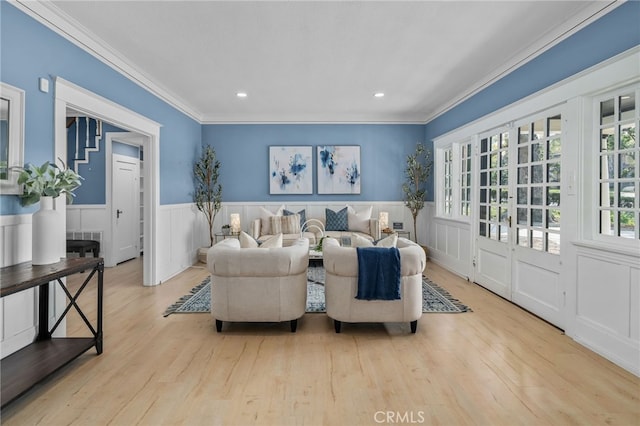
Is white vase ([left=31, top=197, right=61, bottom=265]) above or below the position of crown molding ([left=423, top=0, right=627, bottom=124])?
below

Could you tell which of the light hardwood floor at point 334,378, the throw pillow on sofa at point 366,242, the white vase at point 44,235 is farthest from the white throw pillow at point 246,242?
the white vase at point 44,235

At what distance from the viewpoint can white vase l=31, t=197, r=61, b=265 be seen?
2.33m

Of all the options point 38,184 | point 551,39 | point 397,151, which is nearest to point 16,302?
point 38,184

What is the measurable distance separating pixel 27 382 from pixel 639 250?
13.6 feet

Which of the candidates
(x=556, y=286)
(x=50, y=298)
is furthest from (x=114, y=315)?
(x=556, y=286)

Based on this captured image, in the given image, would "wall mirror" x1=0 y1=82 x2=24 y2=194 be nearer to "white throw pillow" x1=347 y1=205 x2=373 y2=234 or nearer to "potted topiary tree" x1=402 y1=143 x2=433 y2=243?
"white throw pillow" x1=347 y1=205 x2=373 y2=234

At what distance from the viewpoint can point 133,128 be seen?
4059mm

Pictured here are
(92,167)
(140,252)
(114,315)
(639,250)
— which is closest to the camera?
(639,250)

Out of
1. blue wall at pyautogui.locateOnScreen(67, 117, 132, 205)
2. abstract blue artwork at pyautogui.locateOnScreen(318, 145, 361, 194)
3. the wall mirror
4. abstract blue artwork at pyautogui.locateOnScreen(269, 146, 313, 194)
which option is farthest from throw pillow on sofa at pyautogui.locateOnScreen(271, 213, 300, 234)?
the wall mirror

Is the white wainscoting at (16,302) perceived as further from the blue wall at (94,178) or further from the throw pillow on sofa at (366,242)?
the blue wall at (94,178)

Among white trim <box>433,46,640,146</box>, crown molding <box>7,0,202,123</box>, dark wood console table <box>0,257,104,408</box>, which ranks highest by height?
crown molding <box>7,0,202,123</box>

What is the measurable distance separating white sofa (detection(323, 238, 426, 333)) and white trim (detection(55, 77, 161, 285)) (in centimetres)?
263

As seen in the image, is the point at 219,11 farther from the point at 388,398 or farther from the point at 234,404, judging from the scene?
the point at 388,398

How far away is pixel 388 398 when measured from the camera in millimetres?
2041
